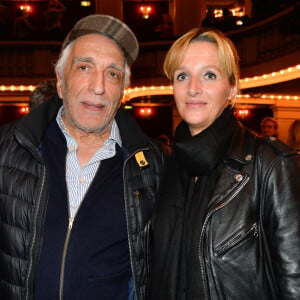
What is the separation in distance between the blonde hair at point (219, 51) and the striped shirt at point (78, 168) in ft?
1.73

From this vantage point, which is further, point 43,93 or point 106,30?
point 43,93

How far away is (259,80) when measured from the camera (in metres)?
9.72

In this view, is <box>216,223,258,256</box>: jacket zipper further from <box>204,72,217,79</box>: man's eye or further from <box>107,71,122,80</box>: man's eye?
<box>107,71,122,80</box>: man's eye

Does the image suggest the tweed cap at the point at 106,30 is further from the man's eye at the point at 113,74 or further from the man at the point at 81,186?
the man's eye at the point at 113,74

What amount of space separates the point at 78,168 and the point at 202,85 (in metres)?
0.74

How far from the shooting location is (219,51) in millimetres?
1890

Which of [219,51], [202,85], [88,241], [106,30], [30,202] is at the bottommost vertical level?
[88,241]

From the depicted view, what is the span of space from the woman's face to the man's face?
1.27 feet

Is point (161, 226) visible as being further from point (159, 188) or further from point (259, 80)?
point (259, 80)

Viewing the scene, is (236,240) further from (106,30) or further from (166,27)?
(166,27)

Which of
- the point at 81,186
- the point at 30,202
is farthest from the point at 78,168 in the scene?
the point at 30,202

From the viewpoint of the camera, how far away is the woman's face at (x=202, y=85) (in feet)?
6.23

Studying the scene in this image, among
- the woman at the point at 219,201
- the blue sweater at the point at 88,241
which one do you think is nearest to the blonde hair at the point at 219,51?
the woman at the point at 219,201

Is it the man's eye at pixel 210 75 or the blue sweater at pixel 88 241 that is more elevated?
the man's eye at pixel 210 75
